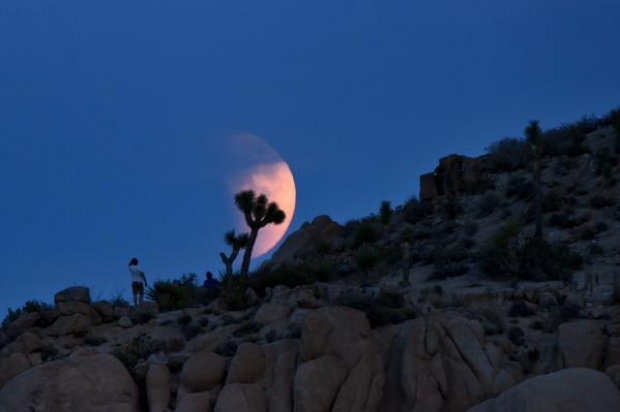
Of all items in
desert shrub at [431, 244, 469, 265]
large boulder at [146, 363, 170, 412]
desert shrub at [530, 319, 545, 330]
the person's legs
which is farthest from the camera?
desert shrub at [431, 244, 469, 265]

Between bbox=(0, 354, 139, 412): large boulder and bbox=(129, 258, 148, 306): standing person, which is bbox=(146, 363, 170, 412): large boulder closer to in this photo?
bbox=(0, 354, 139, 412): large boulder

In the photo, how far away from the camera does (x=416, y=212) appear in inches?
1799

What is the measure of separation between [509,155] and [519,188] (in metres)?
6.68

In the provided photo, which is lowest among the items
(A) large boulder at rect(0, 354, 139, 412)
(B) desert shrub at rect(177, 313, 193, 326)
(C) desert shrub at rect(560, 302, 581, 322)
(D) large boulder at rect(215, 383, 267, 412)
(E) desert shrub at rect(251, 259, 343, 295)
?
(D) large boulder at rect(215, 383, 267, 412)

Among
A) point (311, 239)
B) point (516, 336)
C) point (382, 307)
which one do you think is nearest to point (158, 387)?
point (382, 307)

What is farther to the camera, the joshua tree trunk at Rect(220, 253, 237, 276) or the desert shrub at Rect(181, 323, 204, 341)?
the joshua tree trunk at Rect(220, 253, 237, 276)

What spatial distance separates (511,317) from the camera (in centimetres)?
2105

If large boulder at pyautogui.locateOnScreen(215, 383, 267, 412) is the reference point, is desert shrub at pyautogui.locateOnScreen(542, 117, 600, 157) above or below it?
above

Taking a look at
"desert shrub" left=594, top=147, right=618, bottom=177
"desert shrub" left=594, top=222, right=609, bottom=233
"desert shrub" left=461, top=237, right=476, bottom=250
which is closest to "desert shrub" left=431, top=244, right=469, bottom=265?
"desert shrub" left=461, top=237, right=476, bottom=250

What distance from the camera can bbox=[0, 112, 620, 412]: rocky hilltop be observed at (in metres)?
17.6

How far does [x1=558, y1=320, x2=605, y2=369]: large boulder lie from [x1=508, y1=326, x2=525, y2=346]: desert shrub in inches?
57.5

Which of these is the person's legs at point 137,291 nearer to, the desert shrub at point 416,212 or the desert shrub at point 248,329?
the desert shrub at point 248,329

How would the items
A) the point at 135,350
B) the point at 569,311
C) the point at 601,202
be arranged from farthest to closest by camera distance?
the point at 601,202 < the point at 135,350 < the point at 569,311

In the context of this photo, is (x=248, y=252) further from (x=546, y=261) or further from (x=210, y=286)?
(x=546, y=261)
